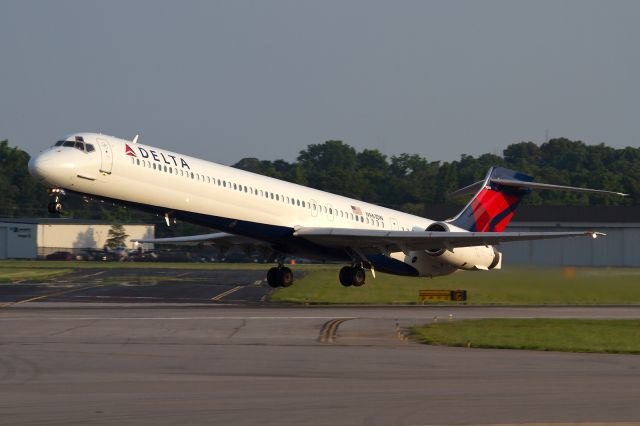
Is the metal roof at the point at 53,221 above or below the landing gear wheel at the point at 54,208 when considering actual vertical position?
above

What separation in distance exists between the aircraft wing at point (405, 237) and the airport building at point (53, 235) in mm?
68328

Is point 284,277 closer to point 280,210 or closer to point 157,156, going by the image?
point 280,210

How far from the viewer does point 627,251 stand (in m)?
77.8

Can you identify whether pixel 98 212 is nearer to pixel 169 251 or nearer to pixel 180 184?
pixel 169 251

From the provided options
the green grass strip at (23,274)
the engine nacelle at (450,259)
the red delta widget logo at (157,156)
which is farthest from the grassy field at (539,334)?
the green grass strip at (23,274)

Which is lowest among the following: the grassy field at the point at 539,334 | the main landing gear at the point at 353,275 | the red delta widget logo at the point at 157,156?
the grassy field at the point at 539,334

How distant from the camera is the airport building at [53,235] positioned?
341 feet

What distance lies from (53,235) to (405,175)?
73.4 m

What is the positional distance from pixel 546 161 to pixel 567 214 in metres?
100

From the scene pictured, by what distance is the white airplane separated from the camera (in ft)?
106

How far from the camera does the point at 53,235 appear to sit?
107375 millimetres

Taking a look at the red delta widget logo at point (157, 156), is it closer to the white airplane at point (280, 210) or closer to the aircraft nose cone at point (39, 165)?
the white airplane at point (280, 210)

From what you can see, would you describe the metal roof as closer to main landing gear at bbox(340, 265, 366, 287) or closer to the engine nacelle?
the engine nacelle

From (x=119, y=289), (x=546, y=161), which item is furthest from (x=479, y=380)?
(x=546, y=161)
